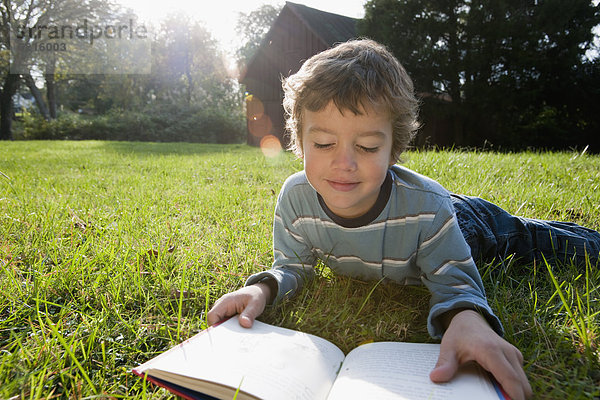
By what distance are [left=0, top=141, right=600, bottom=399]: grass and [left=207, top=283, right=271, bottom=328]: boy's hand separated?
13 cm

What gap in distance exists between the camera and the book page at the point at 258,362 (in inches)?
39.2

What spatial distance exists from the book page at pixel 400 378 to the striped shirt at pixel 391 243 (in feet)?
0.88

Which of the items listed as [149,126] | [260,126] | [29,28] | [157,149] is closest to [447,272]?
[157,149]

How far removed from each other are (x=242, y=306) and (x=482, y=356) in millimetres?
846

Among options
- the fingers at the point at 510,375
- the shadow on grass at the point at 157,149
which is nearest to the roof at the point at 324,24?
the shadow on grass at the point at 157,149

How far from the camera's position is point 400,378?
103 cm

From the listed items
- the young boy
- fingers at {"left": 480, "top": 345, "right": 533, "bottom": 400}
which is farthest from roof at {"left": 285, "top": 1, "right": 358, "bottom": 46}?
fingers at {"left": 480, "top": 345, "right": 533, "bottom": 400}

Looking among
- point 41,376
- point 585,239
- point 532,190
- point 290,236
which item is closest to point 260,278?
point 290,236

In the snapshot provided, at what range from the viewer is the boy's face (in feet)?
4.84

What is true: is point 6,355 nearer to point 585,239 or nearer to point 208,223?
point 208,223

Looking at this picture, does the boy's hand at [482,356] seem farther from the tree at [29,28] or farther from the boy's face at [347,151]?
the tree at [29,28]

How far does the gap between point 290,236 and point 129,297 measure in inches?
30.8

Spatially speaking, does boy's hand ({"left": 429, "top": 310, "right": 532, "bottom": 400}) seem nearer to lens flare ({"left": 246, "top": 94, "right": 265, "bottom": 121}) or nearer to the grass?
the grass

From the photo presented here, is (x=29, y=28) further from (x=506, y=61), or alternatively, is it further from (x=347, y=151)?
(x=347, y=151)
